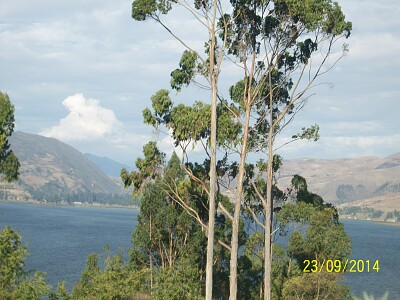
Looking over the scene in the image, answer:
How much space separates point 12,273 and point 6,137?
5.81 meters

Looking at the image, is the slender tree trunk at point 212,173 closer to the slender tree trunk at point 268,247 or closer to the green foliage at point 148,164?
the slender tree trunk at point 268,247

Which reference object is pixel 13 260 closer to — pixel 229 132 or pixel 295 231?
pixel 229 132

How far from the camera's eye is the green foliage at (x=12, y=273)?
23.5 meters

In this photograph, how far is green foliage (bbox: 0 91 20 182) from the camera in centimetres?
2441

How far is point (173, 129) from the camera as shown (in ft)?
90.5

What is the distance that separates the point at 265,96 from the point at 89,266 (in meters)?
21.9

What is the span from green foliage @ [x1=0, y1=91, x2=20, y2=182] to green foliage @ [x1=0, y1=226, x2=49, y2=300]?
289cm

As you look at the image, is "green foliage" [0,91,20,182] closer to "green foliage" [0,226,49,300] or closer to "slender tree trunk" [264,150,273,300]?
"green foliage" [0,226,49,300]

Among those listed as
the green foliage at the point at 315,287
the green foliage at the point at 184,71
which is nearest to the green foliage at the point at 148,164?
the green foliage at the point at 184,71

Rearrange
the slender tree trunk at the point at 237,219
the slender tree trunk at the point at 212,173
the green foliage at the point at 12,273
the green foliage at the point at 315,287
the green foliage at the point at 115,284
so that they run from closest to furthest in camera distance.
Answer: the slender tree trunk at the point at 212,173 < the green foliage at the point at 12,273 < the slender tree trunk at the point at 237,219 < the green foliage at the point at 115,284 < the green foliage at the point at 315,287

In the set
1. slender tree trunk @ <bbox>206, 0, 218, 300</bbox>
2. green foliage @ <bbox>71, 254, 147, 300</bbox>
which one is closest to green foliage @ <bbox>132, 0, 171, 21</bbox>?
slender tree trunk @ <bbox>206, 0, 218, 300</bbox>

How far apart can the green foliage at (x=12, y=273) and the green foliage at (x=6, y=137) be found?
289 cm

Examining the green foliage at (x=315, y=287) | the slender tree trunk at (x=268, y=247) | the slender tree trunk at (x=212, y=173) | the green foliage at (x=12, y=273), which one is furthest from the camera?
the green foliage at (x=315, y=287)

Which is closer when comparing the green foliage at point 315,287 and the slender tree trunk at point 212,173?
the slender tree trunk at point 212,173
